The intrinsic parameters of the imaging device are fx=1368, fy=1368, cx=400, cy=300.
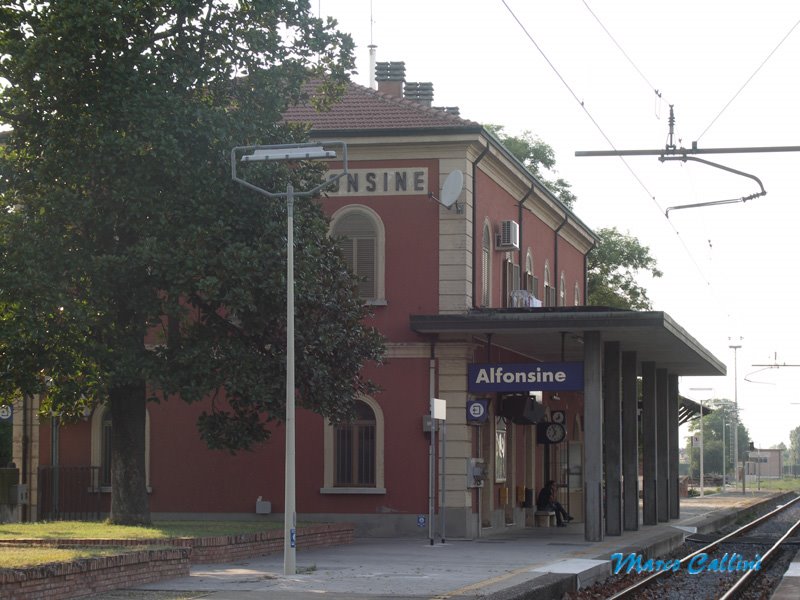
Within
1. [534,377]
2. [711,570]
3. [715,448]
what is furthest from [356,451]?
[715,448]

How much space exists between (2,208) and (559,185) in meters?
33.5

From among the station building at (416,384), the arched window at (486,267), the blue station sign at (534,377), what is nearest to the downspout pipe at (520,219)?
the station building at (416,384)

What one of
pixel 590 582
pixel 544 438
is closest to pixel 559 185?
pixel 544 438

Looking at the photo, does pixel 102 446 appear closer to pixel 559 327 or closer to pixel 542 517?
pixel 559 327

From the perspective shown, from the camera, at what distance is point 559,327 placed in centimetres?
2550

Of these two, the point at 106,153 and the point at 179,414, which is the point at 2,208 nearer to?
the point at 106,153

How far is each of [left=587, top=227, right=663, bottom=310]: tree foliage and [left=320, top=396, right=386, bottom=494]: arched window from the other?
2780 cm

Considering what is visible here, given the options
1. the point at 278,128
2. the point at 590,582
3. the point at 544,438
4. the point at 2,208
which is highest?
the point at 278,128

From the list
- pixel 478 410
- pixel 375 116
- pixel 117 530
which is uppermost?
pixel 375 116

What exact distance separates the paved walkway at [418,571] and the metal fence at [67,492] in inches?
248

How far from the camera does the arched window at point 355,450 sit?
2741 cm

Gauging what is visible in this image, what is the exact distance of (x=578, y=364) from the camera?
25969 millimetres

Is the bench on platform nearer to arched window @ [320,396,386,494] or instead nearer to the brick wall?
arched window @ [320,396,386,494]

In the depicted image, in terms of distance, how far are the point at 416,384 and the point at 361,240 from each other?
Answer: 3166 mm
